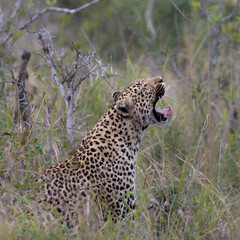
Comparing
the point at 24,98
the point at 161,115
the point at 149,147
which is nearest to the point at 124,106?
the point at 161,115

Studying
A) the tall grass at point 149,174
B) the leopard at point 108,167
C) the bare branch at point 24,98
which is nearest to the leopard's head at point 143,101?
the leopard at point 108,167

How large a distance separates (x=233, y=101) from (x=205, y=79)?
547 mm

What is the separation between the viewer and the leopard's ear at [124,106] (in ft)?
14.8

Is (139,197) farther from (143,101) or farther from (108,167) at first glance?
(143,101)

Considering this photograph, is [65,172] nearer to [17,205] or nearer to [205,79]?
[17,205]

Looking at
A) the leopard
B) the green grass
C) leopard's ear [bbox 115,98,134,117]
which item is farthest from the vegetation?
leopard's ear [bbox 115,98,134,117]

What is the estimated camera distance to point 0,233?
3514mm

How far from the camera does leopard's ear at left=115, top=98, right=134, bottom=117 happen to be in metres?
4.50

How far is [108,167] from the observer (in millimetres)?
4473

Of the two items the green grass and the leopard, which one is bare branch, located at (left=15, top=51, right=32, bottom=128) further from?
the leopard

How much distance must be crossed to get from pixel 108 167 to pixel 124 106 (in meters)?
0.57

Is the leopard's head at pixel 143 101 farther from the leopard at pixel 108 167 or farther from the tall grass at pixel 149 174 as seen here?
the tall grass at pixel 149 174

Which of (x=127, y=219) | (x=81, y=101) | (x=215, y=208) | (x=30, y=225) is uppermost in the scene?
(x=81, y=101)

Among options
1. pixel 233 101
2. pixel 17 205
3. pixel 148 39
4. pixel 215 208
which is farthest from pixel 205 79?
pixel 17 205
